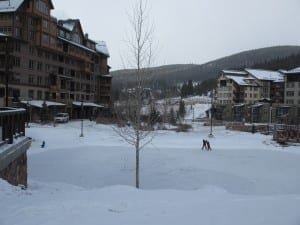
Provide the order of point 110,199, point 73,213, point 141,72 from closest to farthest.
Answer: point 73,213 → point 110,199 → point 141,72

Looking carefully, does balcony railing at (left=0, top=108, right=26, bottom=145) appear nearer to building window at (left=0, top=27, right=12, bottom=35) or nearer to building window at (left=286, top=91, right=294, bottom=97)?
building window at (left=0, top=27, right=12, bottom=35)

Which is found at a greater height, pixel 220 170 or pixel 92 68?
pixel 92 68

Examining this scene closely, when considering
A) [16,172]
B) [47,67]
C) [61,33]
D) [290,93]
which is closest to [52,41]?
[47,67]

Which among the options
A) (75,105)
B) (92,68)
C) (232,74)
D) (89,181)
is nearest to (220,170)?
(89,181)

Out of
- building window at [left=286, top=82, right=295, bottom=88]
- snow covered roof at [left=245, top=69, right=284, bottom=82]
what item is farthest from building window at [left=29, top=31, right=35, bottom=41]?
snow covered roof at [left=245, top=69, right=284, bottom=82]

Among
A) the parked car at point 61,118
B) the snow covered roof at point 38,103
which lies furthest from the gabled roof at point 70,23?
the parked car at point 61,118

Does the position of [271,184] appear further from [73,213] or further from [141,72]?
[73,213]

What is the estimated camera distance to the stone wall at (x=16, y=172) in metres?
10.1

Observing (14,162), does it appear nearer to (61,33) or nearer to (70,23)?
(61,33)

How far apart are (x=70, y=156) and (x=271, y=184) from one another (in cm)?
1496

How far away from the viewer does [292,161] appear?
2850cm

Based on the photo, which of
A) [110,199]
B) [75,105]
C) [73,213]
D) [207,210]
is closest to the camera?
[73,213]

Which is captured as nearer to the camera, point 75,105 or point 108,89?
point 75,105

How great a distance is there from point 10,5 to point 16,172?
48625 millimetres
